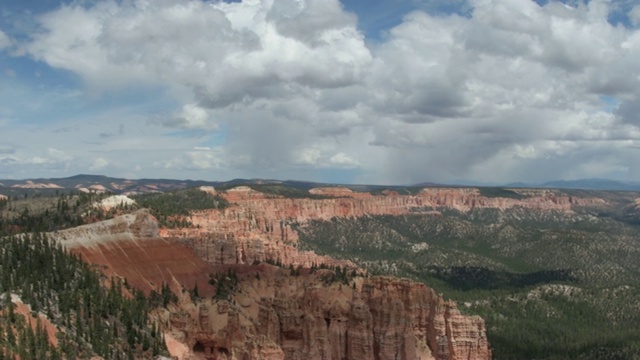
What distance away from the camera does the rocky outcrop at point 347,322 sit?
103250mm

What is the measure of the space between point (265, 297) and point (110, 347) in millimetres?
39426

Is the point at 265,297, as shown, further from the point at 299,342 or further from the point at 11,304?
the point at 11,304

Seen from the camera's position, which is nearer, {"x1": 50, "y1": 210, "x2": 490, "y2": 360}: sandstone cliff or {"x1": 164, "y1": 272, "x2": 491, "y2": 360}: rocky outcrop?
{"x1": 50, "y1": 210, "x2": 490, "y2": 360}: sandstone cliff

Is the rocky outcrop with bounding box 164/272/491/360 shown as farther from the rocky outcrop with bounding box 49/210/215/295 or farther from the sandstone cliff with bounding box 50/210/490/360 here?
the rocky outcrop with bounding box 49/210/215/295

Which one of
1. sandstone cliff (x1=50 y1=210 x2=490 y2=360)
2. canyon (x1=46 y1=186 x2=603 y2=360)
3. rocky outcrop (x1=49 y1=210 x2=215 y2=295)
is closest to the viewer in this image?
canyon (x1=46 y1=186 x2=603 y2=360)

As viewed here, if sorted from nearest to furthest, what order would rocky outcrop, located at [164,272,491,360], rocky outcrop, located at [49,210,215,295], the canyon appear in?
the canyon → rocky outcrop, located at [164,272,491,360] → rocky outcrop, located at [49,210,215,295]

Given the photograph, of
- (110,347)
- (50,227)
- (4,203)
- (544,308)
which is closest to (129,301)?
(110,347)

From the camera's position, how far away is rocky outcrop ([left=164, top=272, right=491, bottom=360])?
339ft

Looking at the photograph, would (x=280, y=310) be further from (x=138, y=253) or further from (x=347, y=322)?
(x=138, y=253)

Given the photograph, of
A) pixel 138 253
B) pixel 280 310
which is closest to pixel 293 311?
pixel 280 310

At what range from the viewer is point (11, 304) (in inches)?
2832

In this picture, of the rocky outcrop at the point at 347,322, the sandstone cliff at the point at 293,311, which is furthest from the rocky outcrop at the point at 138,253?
the rocky outcrop at the point at 347,322

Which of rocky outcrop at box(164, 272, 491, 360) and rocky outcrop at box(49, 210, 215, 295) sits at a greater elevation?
rocky outcrop at box(49, 210, 215, 295)

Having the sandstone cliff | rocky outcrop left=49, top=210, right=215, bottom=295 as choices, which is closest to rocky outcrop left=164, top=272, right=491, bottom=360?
the sandstone cliff
